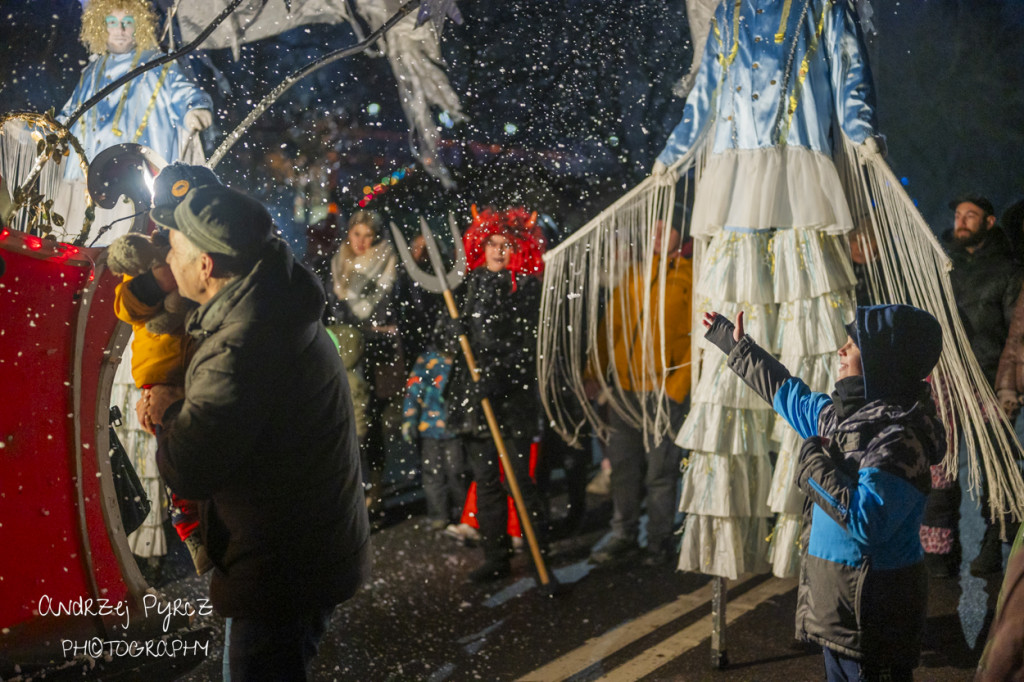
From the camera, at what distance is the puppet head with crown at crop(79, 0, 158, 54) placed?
94.9 inches

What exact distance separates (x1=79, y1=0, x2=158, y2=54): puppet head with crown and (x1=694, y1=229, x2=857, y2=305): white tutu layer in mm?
1842

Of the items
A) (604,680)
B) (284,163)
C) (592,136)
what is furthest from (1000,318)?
(284,163)

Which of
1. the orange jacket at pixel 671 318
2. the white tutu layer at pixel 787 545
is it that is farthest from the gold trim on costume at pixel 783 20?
the white tutu layer at pixel 787 545

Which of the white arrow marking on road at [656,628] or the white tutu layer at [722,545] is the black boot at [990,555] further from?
the white tutu layer at [722,545]

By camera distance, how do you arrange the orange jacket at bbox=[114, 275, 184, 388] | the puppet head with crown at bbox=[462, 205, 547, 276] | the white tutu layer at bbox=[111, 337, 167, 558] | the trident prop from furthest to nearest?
the puppet head with crown at bbox=[462, 205, 547, 276]
the trident prop
the white tutu layer at bbox=[111, 337, 167, 558]
the orange jacket at bbox=[114, 275, 184, 388]

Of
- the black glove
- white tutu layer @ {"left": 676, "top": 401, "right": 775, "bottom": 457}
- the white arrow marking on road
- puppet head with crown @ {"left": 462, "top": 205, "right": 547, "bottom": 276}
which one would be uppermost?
puppet head with crown @ {"left": 462, "top": 205, "right": 547, "bottom": 276}

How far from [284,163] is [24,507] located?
4.14 feet

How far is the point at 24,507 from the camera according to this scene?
200 cm

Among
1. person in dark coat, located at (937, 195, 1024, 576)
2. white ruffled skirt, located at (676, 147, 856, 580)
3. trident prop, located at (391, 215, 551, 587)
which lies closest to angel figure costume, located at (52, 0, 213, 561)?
trident prop, located at (391, 215, 551, 587)

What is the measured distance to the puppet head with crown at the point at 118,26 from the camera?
2.41 m

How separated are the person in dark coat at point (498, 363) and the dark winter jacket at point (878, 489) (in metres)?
1.50

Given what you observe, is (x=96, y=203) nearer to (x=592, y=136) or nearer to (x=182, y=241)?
(x=182, y=241)

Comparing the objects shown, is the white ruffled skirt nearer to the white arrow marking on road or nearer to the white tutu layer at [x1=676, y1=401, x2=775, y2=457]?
the white tutu layer at [x1=676, y1=401, x2=775, y2=457]

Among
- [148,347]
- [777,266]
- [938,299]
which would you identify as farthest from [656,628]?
[148,347]
